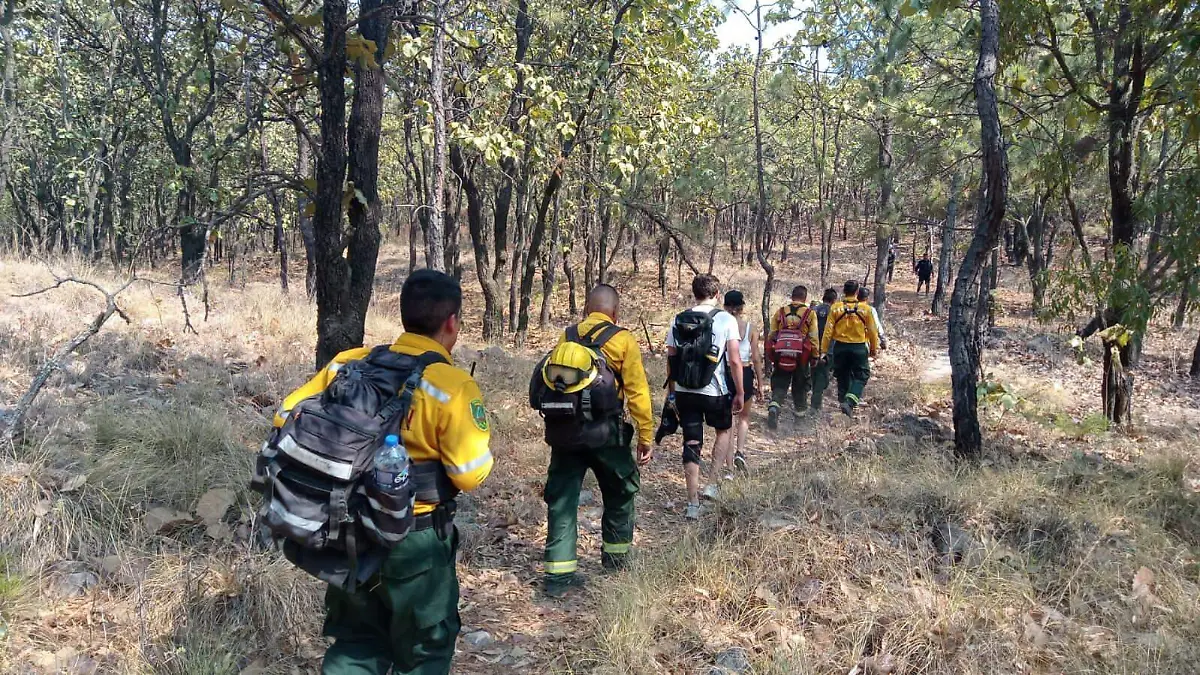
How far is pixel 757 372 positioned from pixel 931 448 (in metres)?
1.68

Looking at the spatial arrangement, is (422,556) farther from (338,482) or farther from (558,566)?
(558,566)

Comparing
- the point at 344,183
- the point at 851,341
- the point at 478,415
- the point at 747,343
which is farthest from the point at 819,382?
the point at 478,415

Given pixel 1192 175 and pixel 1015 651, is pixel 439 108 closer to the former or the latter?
pixel 1015 651

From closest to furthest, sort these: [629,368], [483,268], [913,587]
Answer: [913,587] → [629,368] → [483,268]

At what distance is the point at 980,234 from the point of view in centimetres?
545

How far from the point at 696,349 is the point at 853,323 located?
3.88 meters

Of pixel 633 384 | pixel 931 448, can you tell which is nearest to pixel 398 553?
pixel 633 384

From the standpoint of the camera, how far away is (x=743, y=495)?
4.84m

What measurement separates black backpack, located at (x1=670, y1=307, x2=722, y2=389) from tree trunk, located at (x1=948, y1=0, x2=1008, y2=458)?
82.0 inches

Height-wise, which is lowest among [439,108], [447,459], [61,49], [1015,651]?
[1015,651]

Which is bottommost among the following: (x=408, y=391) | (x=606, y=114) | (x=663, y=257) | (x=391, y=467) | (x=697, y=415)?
(x=697, y=415)

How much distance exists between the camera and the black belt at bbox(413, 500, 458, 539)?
8.00 ft

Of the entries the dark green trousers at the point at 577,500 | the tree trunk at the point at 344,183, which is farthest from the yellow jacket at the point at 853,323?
the tree trunk at the point at 344,183

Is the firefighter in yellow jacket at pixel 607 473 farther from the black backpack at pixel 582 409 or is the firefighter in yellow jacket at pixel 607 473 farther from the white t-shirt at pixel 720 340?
the white t-shirt at pixel 720 340
